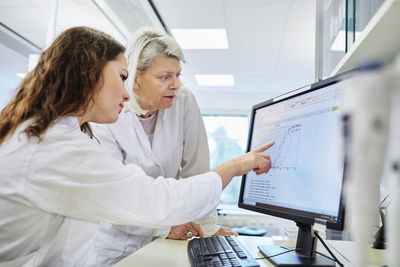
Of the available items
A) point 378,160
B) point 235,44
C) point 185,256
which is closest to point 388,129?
point 378,160

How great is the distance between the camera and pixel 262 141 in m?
0.94

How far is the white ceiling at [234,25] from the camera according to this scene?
9.07 ft

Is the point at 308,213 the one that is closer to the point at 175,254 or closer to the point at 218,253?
the point at 218,253

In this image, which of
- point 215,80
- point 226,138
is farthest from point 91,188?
point 226,138

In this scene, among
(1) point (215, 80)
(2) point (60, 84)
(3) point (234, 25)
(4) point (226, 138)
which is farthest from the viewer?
(4) point (226, 138)

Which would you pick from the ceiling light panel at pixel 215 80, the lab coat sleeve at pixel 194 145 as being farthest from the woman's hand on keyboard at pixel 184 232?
the ceiling light panel at pixel 215 80

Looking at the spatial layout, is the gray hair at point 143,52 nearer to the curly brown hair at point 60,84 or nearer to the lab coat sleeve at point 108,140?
the lab coat sleeve at point 108,140

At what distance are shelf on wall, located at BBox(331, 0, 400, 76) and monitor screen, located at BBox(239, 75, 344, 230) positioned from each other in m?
0.18

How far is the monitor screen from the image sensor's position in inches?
25.6

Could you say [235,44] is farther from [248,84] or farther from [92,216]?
[92,216]

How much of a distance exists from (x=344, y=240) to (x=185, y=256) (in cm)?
62

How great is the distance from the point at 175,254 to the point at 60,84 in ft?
1.76

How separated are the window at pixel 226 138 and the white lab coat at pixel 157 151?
419 cm

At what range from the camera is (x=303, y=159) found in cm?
74
